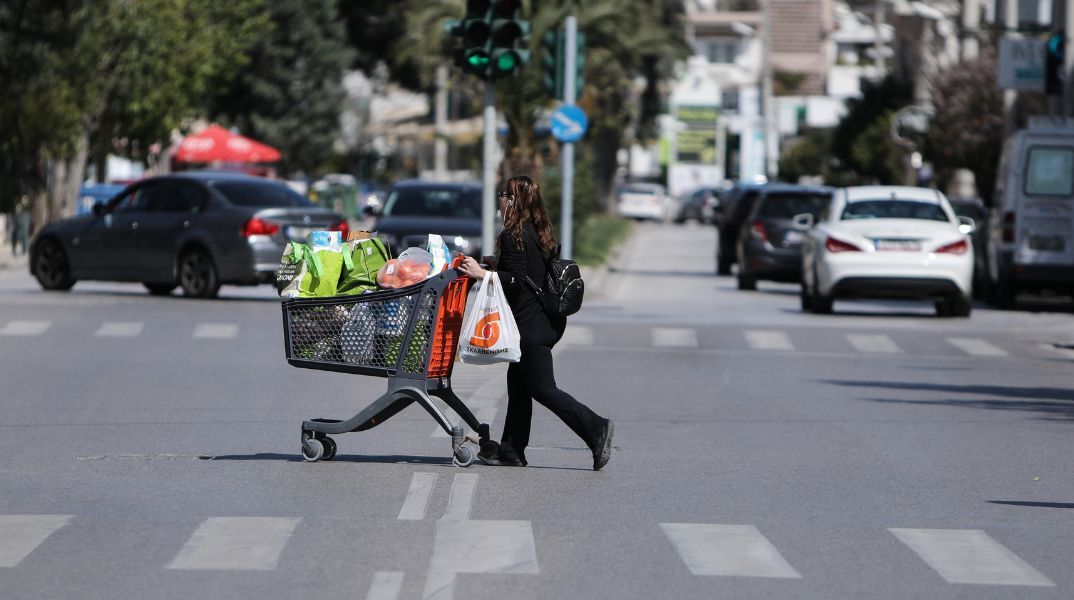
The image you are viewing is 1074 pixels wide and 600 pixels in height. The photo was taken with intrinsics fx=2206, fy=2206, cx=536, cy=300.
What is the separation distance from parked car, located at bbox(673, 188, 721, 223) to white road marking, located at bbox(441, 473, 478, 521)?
69.8 m

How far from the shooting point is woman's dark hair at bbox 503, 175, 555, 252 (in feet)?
36.9

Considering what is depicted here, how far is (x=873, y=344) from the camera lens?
21.9 metres

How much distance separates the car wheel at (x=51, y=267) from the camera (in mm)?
27234

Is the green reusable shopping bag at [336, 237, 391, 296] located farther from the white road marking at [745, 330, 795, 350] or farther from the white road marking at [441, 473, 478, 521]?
the white road marking at [745, 330, 795, 350]

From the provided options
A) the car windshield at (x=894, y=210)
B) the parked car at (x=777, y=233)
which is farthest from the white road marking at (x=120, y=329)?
the parked car at (x=777, y=233)

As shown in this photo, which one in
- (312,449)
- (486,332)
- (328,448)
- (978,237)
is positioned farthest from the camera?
(978,237)

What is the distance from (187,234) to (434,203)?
4862 mm

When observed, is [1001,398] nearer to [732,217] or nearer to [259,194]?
[259,194]

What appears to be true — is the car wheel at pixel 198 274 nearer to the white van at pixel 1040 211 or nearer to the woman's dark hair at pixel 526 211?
the white van at pixel 1040 211

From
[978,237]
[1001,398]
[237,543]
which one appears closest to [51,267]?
[978,237]

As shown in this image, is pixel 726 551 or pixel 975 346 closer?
pixel 726 551

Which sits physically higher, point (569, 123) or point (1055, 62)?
point (1055, 62)

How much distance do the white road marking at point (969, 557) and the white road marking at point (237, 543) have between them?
2.54m

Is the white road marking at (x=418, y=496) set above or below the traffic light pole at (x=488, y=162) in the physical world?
below
